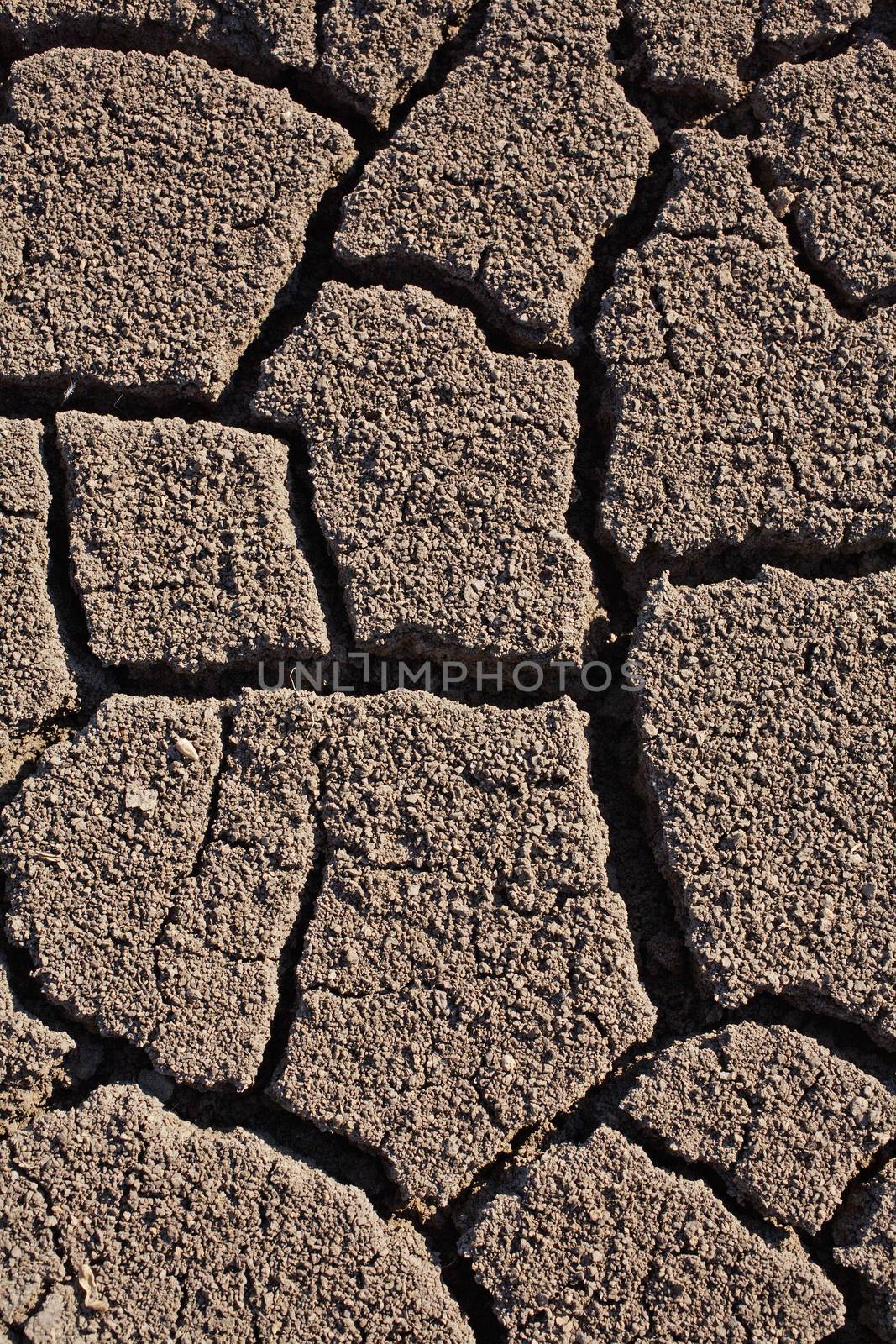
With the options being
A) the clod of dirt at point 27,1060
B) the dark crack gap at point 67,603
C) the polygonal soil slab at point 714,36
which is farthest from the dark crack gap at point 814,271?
the clod of dirt at point 27,1060

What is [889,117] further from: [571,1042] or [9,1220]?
[9,1220]

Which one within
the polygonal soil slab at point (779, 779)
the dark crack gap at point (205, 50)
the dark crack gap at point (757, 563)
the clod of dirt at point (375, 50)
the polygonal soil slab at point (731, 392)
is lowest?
the polygonal soil slab at point (779, 779)

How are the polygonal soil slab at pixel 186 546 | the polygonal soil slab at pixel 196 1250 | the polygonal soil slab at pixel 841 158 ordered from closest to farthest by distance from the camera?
the polygonal soil slab at pixel 196 1250, the polygonal soil slab at pixel 186 546, the polygonal soil slab at pixel 841 158

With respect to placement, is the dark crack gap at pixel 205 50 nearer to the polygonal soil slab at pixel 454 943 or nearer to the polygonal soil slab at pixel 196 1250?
the polygonal soil slab at pixel 454 943

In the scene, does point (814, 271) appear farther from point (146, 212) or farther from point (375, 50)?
point (146, 212)

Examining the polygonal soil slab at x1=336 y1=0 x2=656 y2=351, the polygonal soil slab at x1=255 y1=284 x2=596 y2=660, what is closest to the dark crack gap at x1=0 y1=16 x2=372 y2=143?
the polygonal soil slab at x1=336 y1=0 x2=656 y2=351
